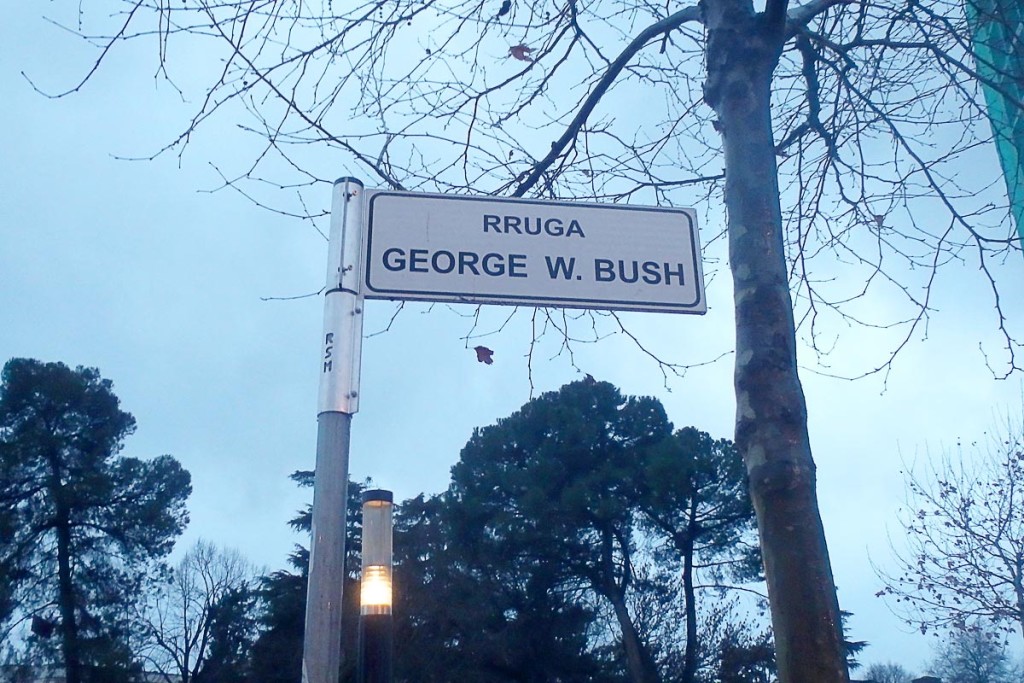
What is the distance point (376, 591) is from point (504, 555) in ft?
80.2

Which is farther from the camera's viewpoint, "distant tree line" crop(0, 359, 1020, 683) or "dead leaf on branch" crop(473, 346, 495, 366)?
"distant tree line" crop(0, 359, 1020, 683)

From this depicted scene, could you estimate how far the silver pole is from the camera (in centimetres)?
186

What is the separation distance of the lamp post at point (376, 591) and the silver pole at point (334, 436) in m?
0.07

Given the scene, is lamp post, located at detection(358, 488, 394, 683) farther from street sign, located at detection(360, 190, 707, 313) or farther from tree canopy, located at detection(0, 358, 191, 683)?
tree canopy, located at detection(0, 358, 191, 683)

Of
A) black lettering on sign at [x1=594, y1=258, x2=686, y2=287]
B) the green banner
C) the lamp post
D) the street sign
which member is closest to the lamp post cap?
the lamp post

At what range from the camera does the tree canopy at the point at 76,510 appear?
28.0 m

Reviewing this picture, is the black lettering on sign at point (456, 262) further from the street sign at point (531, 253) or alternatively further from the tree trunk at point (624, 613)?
the tree trunk at point (624, 613)

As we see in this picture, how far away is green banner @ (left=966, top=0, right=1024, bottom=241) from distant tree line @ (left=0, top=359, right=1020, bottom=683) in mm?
19470

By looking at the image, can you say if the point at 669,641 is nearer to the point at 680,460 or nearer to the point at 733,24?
the point at 680,460

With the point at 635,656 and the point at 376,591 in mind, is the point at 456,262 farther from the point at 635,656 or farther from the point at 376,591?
the point at 635,656

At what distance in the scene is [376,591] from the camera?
2.02 metres

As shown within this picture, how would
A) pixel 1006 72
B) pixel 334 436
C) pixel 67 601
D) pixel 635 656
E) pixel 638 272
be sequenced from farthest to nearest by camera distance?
pixel 67 601
pixel 635 656
pixel 1006 72
pixel 638 272
pixel 334 436

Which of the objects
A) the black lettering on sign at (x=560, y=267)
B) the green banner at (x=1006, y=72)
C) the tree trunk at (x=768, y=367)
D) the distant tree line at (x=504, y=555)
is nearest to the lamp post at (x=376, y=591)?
the black lettering on sign at (x=560, y=267)

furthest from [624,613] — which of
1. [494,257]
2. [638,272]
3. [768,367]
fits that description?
[494,257]
